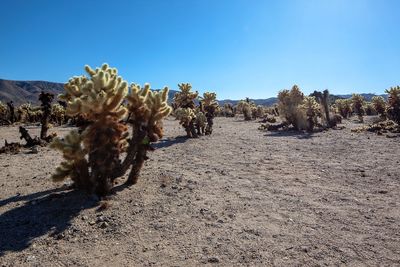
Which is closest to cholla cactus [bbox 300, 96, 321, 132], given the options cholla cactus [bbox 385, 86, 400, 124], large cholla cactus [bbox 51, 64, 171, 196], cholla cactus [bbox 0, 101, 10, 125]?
cholla cactus [bbox 385, 86, 400, 124]

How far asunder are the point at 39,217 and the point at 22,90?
485 feet

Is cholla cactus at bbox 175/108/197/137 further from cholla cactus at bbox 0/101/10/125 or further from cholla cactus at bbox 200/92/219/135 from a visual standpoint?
cholla cactus at bbox 0/101/10/125

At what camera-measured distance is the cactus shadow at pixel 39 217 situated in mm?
5086

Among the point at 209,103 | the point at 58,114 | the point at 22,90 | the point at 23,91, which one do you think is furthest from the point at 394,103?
the point at 22,90

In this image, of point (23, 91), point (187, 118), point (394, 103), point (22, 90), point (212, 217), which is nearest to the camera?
point (212, 217)

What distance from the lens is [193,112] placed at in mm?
15430

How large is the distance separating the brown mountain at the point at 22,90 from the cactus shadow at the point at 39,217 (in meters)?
104

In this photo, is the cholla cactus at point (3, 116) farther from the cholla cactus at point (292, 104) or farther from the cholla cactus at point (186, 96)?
the cholla cactus at point (292, 104)

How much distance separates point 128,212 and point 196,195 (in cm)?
137

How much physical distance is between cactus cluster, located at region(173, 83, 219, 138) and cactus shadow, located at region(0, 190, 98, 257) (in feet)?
27.0

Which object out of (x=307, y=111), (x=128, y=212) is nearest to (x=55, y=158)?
(x=128, y=212)

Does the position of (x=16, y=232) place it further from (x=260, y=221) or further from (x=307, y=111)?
(x=307, y=111)

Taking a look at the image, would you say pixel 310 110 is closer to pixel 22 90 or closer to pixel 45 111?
pixel 45 111

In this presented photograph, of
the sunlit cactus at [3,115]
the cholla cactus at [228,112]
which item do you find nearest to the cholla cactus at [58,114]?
the sunlit cactus at [3,115]
